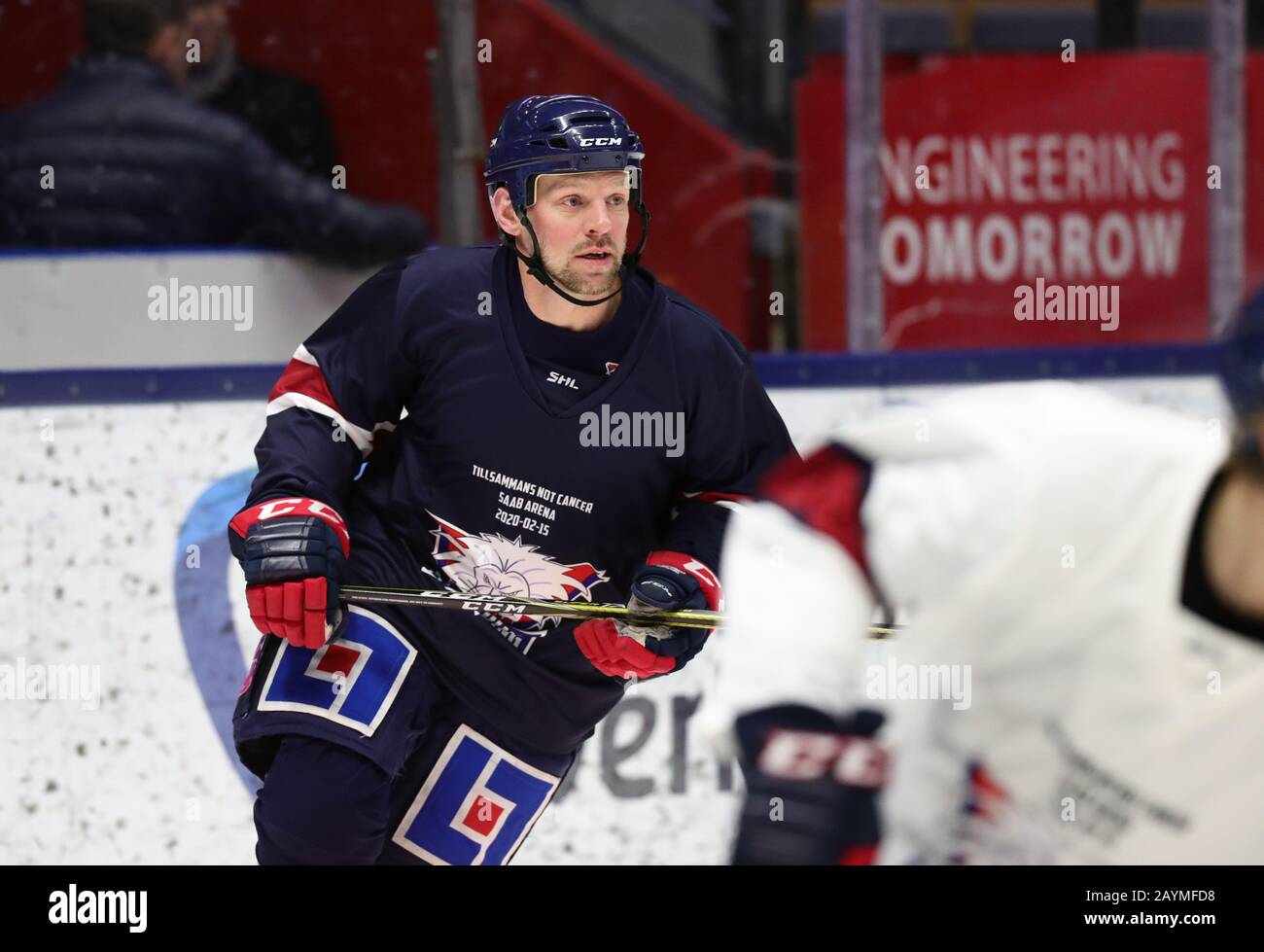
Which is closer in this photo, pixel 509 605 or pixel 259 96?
pixel 509 605

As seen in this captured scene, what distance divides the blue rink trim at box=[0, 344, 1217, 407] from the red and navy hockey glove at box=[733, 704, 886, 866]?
2229 mm

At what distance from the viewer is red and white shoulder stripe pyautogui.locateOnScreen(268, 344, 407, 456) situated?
254 centimetres

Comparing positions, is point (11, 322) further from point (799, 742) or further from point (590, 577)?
point (799, 742)

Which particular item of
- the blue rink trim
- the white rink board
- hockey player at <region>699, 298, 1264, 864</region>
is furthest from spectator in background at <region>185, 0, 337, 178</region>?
hockey player at <region>699, 298, 1264, 864</region>

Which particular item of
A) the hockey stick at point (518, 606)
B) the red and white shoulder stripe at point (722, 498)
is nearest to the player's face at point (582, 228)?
the red and white shoulder stripe at point (722, 498)

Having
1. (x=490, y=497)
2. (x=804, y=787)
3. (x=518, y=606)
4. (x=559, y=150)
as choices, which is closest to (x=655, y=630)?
(x=518, y=606)

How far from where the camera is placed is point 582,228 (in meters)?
2.49

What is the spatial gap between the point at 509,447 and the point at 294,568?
0.35 meters

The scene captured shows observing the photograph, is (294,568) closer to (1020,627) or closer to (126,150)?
(1020,627)

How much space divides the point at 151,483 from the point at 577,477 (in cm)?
118

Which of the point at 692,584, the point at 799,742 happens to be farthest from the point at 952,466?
the point at 692,584

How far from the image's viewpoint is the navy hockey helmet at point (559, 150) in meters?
2.51

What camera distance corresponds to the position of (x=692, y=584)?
248 cm

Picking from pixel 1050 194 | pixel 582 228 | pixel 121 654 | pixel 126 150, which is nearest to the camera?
pixel 582 228
